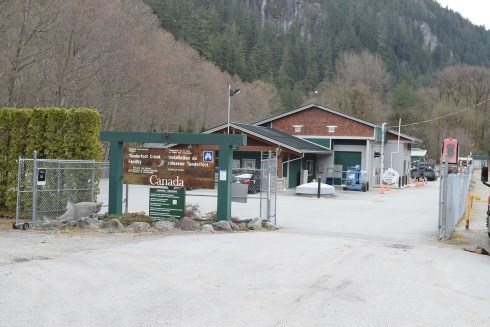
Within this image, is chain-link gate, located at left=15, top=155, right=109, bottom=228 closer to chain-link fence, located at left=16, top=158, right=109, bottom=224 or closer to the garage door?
chain-link fence, located at left=16, top=158, right=109, bottom=224

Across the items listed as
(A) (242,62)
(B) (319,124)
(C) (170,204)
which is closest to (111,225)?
(C) (170,204)

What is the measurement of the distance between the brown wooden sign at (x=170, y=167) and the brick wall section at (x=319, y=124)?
32677mm

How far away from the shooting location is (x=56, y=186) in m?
16.7

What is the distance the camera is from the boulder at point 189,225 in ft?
51.3

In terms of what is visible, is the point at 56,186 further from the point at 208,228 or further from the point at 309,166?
the point at 309,166

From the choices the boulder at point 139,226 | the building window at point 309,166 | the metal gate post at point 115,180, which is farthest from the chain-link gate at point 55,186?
the building window at point 309,166

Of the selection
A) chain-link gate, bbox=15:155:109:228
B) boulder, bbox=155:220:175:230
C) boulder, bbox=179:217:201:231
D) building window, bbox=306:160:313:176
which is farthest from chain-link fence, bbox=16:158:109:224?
building window, bbox=306:160:313:176

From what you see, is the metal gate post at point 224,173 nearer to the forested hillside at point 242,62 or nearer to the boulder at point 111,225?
the boulder at point 111,225

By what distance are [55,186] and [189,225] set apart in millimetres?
4100

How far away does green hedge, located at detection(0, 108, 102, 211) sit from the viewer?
56.0 ft

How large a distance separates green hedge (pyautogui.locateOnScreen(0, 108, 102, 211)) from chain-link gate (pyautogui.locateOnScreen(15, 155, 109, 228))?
1.53ft

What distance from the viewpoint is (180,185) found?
54.3ft

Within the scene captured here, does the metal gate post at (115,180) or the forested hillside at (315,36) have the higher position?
the forested hillside at (315,36)

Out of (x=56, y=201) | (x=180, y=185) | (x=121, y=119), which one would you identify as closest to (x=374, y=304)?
(x=180, y=185)
